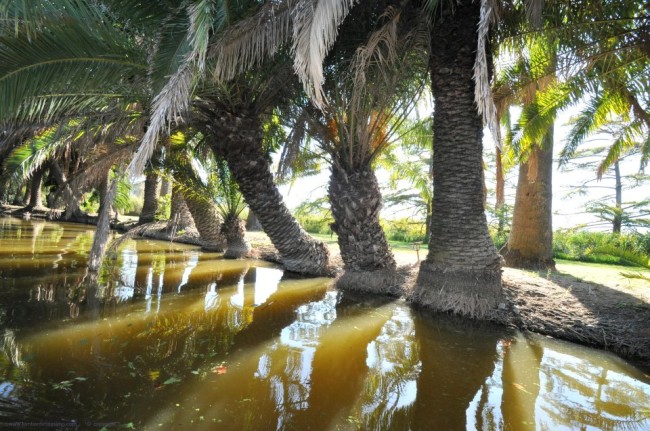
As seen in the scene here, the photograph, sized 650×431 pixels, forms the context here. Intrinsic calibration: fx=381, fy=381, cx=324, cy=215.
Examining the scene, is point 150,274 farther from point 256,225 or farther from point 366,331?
point 256,225

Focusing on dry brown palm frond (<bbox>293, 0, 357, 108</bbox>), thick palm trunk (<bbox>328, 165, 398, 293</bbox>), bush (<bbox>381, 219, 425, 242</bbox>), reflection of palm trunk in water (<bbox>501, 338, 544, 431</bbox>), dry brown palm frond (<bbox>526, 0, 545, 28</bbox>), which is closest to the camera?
reflection of palm trunk in water (<bbox>501, 338, 544, 431</bbox>)

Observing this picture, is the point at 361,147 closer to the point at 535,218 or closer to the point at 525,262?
the point at 535,218

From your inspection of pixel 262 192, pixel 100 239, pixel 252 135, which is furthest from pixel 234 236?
pixel 100 239

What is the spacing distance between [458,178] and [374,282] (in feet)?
7.91

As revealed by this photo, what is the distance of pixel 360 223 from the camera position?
7398 millimetres

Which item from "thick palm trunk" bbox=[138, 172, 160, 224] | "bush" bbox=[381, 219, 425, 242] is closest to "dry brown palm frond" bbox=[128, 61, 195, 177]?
"thick palm trunk" bbox=[138, 172, 160, 224]

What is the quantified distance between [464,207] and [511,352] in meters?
2.29

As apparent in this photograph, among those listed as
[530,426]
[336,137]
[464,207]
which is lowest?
[530,426]

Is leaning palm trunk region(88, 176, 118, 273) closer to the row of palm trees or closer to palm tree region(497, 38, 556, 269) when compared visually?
the row of palm trees

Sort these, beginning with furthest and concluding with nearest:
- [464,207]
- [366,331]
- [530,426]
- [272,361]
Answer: [464,207]
[366,331]
[272,361]
[530,426]

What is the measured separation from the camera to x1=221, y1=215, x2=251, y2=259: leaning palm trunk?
10492 mm

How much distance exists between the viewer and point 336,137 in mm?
7699

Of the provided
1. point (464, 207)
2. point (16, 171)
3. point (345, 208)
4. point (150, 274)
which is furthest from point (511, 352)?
point (16, 171)

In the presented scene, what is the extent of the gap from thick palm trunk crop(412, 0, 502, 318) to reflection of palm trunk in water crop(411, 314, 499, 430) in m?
0.62
